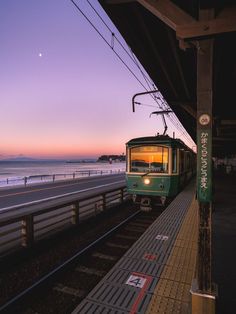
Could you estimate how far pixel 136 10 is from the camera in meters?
4.80

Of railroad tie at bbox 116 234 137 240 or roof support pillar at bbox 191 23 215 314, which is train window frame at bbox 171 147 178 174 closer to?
railroad tie at bbox 116 234 137 240

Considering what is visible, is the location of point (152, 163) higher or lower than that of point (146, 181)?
higher

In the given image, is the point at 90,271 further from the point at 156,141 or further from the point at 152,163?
the point at 156,141

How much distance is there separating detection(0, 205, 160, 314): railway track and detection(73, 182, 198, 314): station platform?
476 millimetres

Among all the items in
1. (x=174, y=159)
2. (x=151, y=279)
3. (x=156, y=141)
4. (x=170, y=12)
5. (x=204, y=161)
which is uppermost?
(x=170, y=12)

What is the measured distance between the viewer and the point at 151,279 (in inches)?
177

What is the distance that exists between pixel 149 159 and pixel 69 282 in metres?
6.71

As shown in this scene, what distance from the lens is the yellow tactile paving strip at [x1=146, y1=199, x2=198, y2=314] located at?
12.0 ft

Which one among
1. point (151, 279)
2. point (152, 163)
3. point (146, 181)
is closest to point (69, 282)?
point (151, 279)

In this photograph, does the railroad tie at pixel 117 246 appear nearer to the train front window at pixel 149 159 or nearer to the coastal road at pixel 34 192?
→ the train front window at pixel 149 159

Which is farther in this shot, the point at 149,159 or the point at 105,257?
the point at 149,159

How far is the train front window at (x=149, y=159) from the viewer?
34.0 feet

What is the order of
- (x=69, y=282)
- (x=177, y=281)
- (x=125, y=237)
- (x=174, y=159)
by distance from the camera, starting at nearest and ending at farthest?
(x=177, y=281)
(x=69, y=282)
(x=125, y=237)
(x=174, y=159)

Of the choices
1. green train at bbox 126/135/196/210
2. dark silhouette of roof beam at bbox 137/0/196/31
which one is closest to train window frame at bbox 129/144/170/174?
green train at bbox 126/135/196/210
